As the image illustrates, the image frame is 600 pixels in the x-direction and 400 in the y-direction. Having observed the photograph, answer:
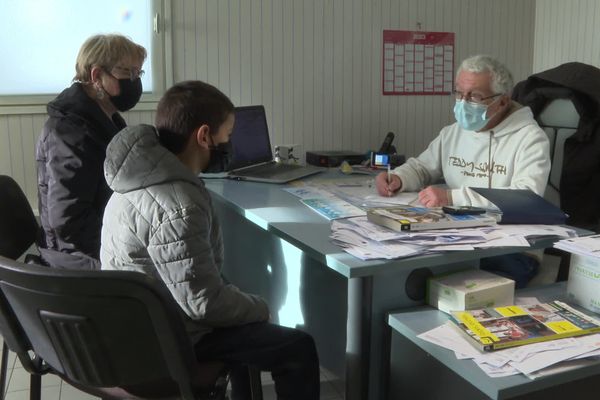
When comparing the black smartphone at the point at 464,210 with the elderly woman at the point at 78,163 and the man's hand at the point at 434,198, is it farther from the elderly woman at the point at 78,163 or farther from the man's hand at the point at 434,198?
the elderly woman at the point at 78,163

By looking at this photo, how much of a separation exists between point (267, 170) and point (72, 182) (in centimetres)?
96

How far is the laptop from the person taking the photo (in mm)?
2479

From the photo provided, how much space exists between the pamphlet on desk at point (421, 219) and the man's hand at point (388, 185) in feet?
1.42

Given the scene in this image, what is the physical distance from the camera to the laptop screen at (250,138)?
2572mm

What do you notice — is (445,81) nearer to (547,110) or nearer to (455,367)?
(547,110)

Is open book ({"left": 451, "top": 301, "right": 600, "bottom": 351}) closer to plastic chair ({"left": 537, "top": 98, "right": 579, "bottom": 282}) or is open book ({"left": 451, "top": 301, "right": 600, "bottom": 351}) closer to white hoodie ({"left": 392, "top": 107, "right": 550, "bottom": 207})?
white hoodie ({"left": 392, "top": 107, "right": 550, "bottom": 207})

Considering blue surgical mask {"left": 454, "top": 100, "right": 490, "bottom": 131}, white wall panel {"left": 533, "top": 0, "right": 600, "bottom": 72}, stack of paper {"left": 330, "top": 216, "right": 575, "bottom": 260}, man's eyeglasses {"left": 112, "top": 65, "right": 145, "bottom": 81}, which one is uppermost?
white wall panel {"left": 533, "top": 0, "right": 600, "bottom": 72}

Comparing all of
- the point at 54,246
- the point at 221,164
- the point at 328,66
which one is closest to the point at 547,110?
the point at 328,66

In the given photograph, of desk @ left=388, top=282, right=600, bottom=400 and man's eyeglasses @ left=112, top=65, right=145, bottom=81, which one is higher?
man's eyeglasses @ left=112, top=65, right=145, bottom=81

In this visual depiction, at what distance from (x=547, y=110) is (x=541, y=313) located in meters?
1.39

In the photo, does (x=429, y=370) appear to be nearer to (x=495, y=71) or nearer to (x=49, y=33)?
(x=495, y=71)

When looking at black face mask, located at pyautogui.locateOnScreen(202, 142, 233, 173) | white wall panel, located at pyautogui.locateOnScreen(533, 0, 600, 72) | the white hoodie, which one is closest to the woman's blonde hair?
black face mask, located at pyautogui.locateOnScreen(202, 142, 233, 173)

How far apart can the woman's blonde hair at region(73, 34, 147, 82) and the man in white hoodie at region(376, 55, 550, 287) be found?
102cm

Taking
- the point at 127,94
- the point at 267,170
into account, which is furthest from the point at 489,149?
the point at 127,94
